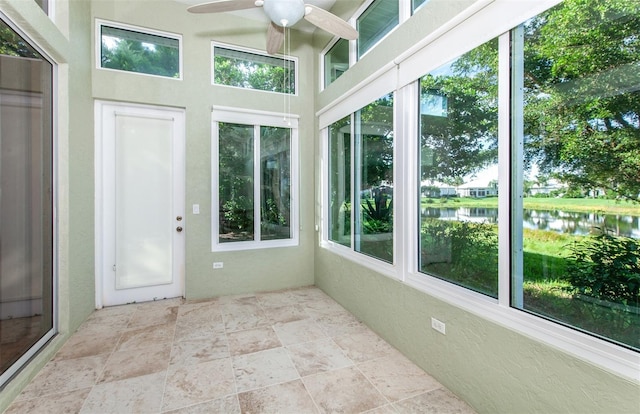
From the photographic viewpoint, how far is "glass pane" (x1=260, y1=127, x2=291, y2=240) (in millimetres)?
4008

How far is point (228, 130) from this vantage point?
3816mm

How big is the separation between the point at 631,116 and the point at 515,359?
4.17ft

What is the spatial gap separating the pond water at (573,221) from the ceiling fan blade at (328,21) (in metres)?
1.78

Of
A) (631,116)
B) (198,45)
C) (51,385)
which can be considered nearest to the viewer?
(631,116)

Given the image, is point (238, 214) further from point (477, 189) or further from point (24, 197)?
point (477, 189)

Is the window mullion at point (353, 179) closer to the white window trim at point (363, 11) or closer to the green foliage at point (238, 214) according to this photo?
the white window trim at point (363, 11)

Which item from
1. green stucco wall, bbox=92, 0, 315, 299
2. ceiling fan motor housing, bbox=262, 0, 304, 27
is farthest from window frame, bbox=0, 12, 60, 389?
ceiling fan motor housing, bbox=262, 0, 304, 27

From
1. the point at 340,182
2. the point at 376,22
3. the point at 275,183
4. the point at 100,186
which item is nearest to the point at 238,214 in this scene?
the point at 275,183

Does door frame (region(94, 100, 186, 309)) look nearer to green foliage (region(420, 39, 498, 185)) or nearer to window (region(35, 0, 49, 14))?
window (region(35, 0, 49, 14))

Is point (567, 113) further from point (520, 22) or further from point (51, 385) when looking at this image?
point (51, 385)

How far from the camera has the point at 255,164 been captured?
156 inches

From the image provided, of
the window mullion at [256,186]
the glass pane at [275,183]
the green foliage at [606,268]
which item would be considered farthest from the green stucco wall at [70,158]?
the green foliage at [606,268]

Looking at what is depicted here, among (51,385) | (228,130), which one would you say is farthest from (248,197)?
(51,385)

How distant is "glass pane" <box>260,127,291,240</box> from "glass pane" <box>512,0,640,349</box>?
2.98 m
